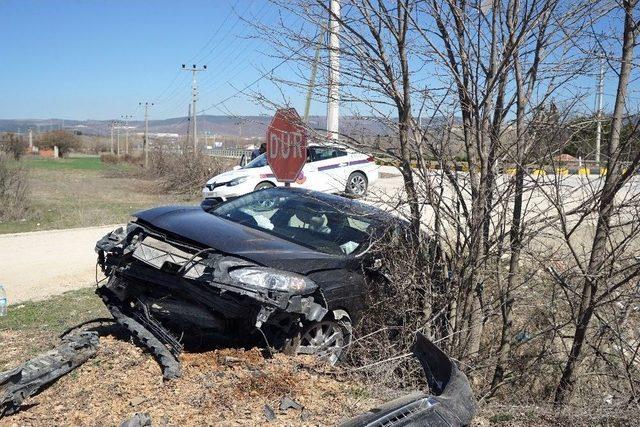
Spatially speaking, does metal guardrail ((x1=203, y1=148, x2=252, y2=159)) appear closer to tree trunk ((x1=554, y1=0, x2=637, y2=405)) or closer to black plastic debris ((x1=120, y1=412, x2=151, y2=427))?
tree trunk ((x1=554, y1=0, x2=637, y2=405))

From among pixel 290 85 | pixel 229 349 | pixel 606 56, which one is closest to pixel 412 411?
pixel 229 349

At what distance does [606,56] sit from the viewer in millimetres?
4543

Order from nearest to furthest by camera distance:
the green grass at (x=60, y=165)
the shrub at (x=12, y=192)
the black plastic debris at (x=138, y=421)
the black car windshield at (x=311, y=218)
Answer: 1. the black plastic debris at (x=138, y=421)
2. the black car windshield at (x=311, y=218)
3. the shrub at (x=12, y=192)
4. the green grass at (x=60, y=165)

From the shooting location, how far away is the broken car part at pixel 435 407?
270cm

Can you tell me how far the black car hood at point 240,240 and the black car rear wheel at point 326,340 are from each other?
46cm

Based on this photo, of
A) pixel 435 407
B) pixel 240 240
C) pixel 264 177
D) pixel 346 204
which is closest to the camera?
pixel 435 407

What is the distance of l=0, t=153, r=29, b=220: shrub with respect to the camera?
53.4ft

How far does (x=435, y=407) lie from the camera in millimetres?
2793

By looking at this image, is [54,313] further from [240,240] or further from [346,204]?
[346,204]

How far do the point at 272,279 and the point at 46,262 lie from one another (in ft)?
21.3

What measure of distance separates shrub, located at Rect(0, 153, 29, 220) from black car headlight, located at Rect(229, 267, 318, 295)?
1382cm

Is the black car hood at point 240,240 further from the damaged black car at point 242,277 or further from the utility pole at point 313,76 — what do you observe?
the utility pole at point 313,76

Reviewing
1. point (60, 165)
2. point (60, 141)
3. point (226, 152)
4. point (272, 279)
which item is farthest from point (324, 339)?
point (60, 141)

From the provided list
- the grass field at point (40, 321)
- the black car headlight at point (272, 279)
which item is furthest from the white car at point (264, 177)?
the black car headlight at point (272, 279)
